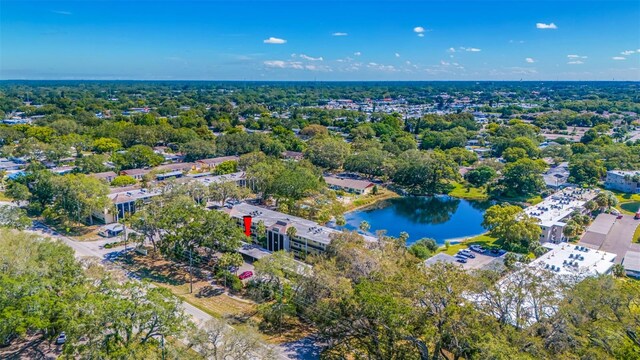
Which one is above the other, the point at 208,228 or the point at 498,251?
the point at 208,228

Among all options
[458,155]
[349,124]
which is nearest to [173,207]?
[458,155]

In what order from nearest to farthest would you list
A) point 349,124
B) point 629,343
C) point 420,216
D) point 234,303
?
point 629,343
point 234,303
point 420,216
point 349,124

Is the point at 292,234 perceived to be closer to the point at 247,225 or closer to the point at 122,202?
the point at 247,225

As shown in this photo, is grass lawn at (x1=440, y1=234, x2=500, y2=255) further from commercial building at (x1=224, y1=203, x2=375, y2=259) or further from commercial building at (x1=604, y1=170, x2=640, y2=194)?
commercial building at (x1=604, y1=170, x2=640, y2=194)

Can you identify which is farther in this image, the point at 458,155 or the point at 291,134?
the point at 291,134

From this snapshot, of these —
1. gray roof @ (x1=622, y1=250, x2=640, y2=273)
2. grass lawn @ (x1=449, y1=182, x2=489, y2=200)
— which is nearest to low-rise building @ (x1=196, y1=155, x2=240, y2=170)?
grass lawn @ (x1=449, y1=182, x2=489, y2=200)

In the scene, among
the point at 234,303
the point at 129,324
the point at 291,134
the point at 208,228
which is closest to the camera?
the point at 129,324

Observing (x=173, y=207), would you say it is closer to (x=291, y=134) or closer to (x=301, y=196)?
(x=301, y=196)
